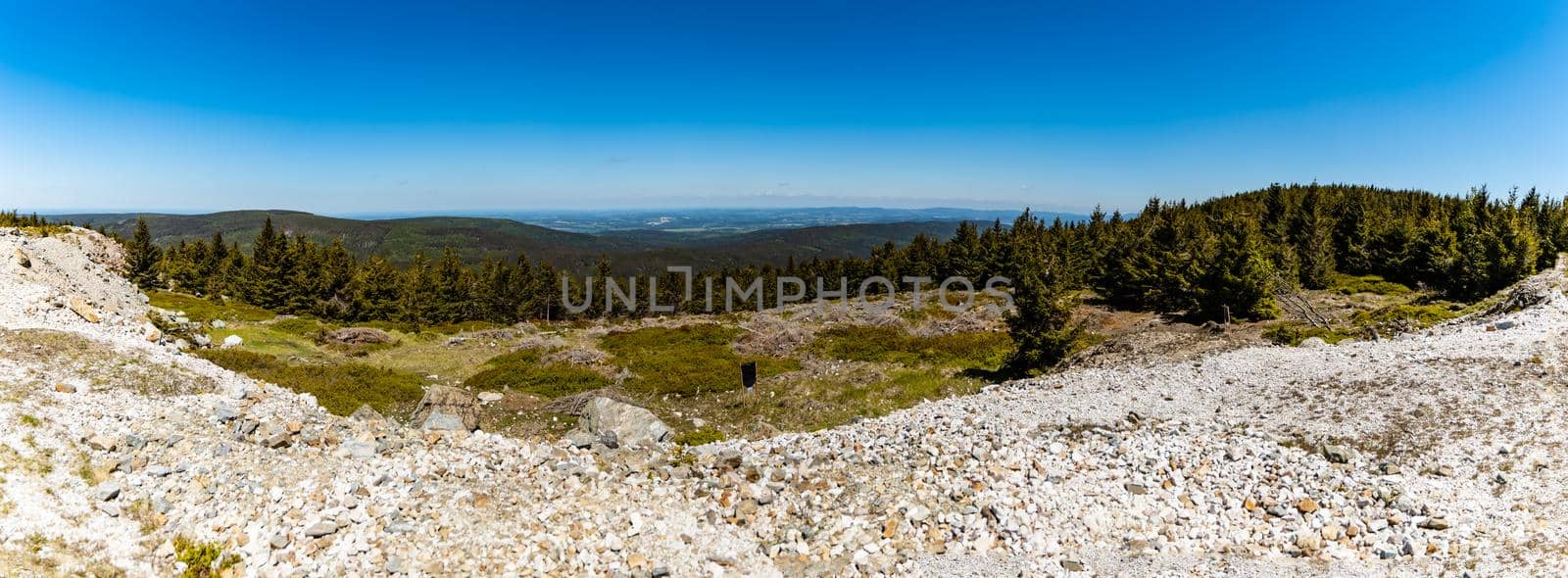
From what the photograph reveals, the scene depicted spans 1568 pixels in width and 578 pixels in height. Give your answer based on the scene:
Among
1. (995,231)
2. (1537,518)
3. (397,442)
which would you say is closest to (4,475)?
(397,442)

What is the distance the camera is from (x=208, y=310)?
127 feet

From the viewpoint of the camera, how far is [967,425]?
1503cm

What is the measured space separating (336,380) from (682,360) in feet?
48.9

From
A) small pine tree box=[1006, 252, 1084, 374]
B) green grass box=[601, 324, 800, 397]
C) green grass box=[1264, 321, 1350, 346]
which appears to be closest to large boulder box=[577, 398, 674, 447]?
green grass box=[601, 324, 800, 397]

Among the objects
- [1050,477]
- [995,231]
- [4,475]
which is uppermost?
[995,231]

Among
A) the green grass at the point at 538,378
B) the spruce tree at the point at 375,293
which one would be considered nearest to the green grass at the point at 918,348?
the green grass at the point at 538,378

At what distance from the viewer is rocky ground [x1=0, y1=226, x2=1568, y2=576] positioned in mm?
8992

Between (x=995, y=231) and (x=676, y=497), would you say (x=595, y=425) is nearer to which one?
(x=676, y=497)

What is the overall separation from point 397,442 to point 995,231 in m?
64.5

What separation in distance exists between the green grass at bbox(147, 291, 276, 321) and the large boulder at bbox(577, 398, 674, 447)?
31388 millimetres

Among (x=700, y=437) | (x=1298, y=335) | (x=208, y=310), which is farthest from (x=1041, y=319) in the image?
(x=208, y=310)

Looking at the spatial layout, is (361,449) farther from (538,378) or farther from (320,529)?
(538,378)

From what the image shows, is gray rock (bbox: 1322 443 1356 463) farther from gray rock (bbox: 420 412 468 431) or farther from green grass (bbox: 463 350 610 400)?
green grass (bbox: 463 350 610 400)

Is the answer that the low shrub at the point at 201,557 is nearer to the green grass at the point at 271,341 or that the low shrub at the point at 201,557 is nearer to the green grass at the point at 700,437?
the green grass at the point at 700,437
